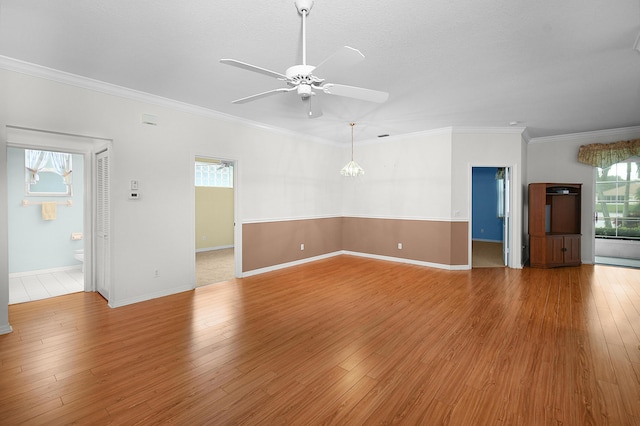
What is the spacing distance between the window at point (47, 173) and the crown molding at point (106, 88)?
2.48m

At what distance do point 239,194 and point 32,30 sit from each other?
10.1 feet

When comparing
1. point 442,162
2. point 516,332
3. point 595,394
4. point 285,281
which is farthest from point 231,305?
point 442,162

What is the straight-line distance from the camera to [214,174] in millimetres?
8289

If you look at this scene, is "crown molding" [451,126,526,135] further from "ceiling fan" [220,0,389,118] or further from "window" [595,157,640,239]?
"ceiling fan" [220,0,389,118]

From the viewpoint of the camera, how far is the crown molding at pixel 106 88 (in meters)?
3.01

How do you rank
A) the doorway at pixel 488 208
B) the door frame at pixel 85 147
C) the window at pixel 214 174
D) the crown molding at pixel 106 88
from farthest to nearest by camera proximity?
the doorway at pixel 488 208 → the window at pixel 214 174 → the door frame at pixel 85 147 → the crown molding at pixel 106 88

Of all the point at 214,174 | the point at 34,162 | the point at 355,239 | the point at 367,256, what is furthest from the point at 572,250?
the point at 34,162

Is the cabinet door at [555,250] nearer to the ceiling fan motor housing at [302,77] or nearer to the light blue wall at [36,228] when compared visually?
the ceiling fan motor housing at [302,77]

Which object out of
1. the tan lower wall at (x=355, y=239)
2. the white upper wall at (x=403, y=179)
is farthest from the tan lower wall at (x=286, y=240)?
the white upper wall at (x=403, y=179)

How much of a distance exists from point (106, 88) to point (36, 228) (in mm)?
3411

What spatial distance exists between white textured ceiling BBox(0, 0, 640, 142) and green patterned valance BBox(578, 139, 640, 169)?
1.89 m

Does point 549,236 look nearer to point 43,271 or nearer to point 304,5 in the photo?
point 304,5

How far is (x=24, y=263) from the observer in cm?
502

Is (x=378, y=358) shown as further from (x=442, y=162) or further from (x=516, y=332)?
(x=442, y=162)
